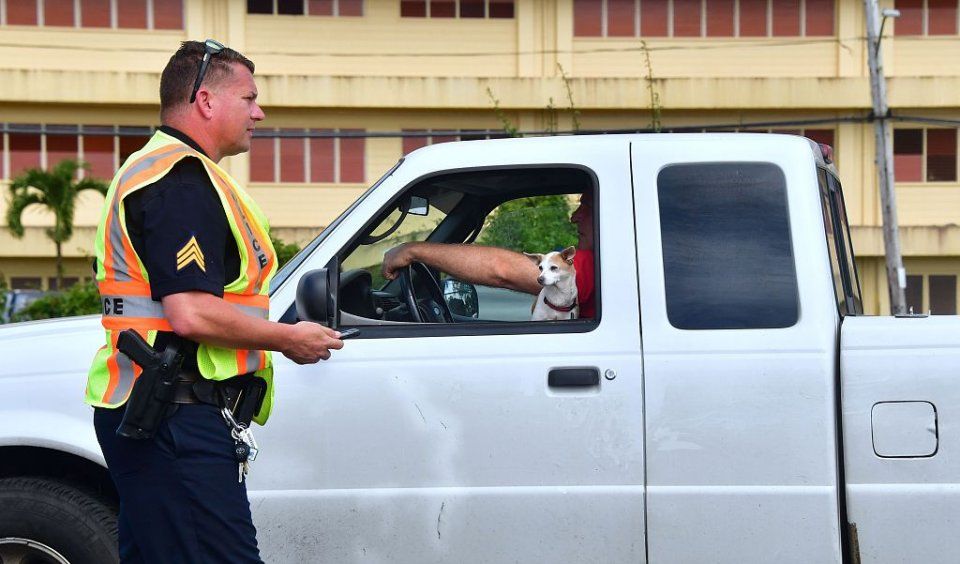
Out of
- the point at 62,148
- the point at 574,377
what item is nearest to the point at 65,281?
the point at 62,148

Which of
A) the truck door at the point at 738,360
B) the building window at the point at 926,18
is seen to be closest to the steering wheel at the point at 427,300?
the truck door at the point at 738,360

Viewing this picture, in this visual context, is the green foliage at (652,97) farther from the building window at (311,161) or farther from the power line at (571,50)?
the building window at (311,161)

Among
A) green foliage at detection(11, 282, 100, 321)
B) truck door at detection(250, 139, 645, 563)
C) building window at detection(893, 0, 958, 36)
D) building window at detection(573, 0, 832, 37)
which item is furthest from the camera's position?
building window at detection(893, 0, 958, 36)

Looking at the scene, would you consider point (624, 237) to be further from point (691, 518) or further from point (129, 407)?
point (129, 407)

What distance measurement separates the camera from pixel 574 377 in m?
3.87

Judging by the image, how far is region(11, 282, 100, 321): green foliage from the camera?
21.1 metres

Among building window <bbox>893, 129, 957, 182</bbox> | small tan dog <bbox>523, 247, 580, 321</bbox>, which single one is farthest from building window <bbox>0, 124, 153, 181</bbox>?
small tan dog <bbox>523, 247, 580, 321</bbox>

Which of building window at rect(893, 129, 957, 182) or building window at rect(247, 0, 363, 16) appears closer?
building window at rect(247, 0, 363, 16)

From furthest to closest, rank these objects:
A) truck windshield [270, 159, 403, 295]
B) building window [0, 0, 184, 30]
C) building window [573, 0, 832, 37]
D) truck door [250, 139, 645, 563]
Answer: building window [573, 0, 832, 37] < building window [0, 0, 184, 30] < truck windshield [270, 159, 403, 295] < truck door [250, 139, 645, 563]

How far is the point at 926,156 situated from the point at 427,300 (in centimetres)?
3092

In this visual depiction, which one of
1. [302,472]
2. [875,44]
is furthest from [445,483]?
[875,44]

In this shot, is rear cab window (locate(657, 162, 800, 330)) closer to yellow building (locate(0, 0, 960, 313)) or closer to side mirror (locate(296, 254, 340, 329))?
side mirror (locate(296, 254, 340, 329))

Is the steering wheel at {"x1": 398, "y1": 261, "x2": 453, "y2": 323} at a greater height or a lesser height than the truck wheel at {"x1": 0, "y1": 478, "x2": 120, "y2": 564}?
greater

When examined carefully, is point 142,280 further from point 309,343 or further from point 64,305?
point 64,305
